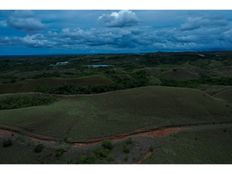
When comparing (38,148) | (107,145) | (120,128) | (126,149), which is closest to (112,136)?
(120,128)

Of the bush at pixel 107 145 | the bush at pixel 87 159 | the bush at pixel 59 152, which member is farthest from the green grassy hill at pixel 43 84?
the bush at pixel 87 159

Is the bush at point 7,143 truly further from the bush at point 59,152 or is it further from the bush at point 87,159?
the bush at point 87,159

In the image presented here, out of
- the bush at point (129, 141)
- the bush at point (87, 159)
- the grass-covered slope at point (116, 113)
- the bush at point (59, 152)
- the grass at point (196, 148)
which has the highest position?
the grass-covered slope at point (116, 113)

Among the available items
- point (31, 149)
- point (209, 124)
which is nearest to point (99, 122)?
point (31, 149)

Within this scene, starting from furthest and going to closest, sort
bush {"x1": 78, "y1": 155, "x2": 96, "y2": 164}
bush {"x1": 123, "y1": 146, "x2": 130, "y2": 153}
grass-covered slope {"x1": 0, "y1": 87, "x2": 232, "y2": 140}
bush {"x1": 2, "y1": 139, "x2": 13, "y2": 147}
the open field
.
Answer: grass-covered slope {"x1": 0, "y1": 87, "x2": 232, "y2": 140} < bush {"x1": 2, "y1": 139, "x2": 13, "y2": 147} < the open field < bush {"x1": 123, "y1": 146, "x2": 130, "y2": 153} < bush {"x1": 78, "y1": 155, "x2": 96, "y2": 164}

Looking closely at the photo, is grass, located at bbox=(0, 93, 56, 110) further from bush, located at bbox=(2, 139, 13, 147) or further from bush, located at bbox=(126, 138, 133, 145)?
bush, located at bbox=(126, 138, 133, 145)

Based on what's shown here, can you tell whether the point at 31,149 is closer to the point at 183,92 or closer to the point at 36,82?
the point at 183,92

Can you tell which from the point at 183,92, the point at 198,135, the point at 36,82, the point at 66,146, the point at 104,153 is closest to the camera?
the point at 104,153

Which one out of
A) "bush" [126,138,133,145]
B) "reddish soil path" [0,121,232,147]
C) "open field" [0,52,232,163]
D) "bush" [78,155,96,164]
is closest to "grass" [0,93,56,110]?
"open field" [0,52,232,163]
